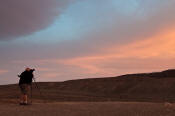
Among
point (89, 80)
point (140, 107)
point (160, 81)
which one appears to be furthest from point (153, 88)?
point (140, 107)

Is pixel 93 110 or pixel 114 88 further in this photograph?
pixel 114 88

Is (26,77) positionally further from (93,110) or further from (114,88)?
(114,88)

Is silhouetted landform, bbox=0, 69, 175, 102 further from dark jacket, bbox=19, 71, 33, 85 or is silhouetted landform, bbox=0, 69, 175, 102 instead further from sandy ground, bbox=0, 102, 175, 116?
sandy ground, bbox=0, 102, 175, 116

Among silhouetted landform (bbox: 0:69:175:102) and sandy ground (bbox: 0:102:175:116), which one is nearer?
sandy ground (bbox: 0:102:175:116)

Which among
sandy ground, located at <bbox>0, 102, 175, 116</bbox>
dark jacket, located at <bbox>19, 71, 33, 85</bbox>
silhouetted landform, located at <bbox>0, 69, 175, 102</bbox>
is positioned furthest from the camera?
silhouetted landform, located at <bbox>0, 69, 175, 102</bbox>

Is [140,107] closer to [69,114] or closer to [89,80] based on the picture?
[69,114]

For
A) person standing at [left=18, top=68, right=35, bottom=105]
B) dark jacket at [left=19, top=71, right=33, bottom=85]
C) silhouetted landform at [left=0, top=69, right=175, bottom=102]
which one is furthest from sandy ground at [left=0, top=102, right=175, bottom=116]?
silhouetted landform at [left=0, top=69, right=175, bottom=102]

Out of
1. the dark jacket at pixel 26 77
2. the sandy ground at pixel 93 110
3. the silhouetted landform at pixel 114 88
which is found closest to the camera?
the sandy ground at pixel 93 110

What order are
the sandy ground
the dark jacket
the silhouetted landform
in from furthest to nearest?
the silhouetted landform
the dark jacket
the sandy ground

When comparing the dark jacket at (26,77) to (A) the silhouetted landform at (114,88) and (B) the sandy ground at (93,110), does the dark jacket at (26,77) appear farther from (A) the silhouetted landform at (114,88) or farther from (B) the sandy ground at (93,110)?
(A) the silhouetted landform at (114,88)

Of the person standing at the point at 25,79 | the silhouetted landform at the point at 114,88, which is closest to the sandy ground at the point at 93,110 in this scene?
the person standing at the point at 25,79

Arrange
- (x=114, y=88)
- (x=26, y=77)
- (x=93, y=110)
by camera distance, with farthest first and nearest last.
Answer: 1. (x=114, y=88)
2. (x=26, y=77)
3. (x=93, y=110)

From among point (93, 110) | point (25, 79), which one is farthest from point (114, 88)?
point (93, 110)

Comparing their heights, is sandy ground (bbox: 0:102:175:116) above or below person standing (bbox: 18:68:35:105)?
below
